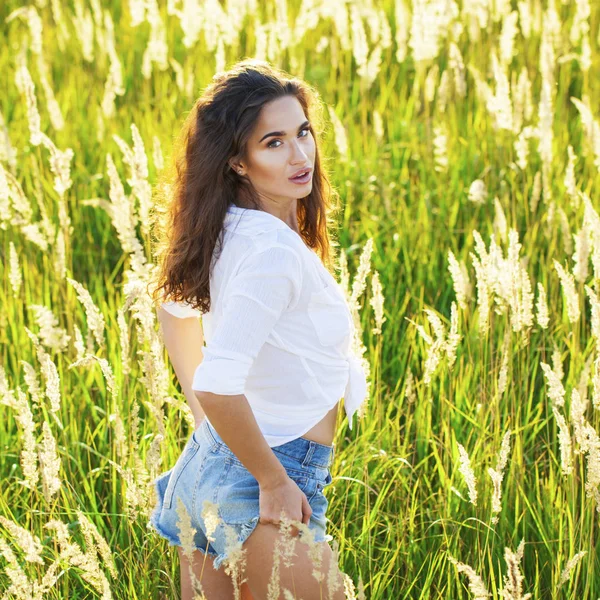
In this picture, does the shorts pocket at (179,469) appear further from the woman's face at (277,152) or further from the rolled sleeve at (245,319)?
the woman's face at (277,152)

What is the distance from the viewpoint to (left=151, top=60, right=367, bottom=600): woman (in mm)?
1730

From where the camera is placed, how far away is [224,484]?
1838 millimetres

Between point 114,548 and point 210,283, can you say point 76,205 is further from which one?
point 210,283

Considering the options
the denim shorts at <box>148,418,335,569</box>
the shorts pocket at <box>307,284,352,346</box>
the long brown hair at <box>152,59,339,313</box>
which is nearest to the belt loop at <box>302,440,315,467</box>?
the denim shorts at <box>148,418,335,569</box>

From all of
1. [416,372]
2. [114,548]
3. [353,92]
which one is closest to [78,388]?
[114,548]

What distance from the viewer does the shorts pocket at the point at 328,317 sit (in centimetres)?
185

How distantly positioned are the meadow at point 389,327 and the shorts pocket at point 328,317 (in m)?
0.35

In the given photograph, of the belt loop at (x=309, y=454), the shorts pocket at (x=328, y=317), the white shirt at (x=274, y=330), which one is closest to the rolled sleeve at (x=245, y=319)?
the white shirt at (x=274, y=330)

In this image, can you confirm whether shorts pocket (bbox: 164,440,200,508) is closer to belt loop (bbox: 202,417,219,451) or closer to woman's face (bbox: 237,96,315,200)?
belt loop (bbox: 202,417,219,451)

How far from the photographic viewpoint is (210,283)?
6.35 feet

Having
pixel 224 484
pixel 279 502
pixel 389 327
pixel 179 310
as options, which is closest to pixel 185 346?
pixel 179 310

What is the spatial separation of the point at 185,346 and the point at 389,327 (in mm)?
1053

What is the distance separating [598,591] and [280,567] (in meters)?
0.86

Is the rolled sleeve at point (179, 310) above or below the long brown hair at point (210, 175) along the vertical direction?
below
